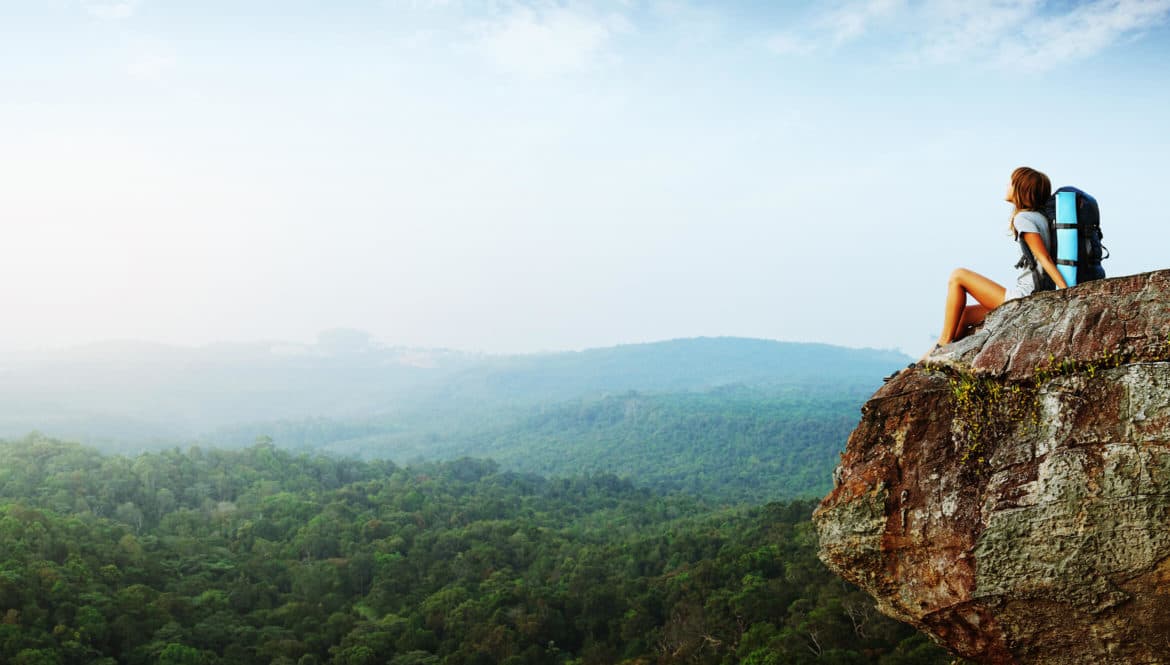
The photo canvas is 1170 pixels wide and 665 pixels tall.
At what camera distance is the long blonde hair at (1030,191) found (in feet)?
16.0

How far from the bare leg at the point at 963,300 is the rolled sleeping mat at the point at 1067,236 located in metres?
0.47

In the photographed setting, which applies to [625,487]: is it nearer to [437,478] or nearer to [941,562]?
[437,478]

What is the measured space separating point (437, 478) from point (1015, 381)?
252 feet

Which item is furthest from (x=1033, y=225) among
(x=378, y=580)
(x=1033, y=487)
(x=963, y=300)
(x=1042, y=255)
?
(x=378, y=580)

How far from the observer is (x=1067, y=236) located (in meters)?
4.77

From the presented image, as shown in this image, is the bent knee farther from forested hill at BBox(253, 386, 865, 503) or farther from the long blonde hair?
forested hill at BBox(253, 386, 865, 503)

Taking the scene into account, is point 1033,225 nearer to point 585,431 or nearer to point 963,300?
point 963,300

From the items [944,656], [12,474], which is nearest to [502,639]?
[944,656]

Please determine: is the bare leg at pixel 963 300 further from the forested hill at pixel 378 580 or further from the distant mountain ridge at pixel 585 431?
the distant mountain ridge at pixel 585 431

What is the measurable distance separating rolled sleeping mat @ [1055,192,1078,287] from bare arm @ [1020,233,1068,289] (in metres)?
0.05

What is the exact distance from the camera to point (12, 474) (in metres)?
54.8

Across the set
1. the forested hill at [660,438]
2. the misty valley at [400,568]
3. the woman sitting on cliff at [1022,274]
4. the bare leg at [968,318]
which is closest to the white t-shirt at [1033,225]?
the woman sitting on cliff at [1022,274]

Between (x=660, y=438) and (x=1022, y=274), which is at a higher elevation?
(x=1022, y=274)

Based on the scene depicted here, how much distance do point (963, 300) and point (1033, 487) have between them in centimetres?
149
